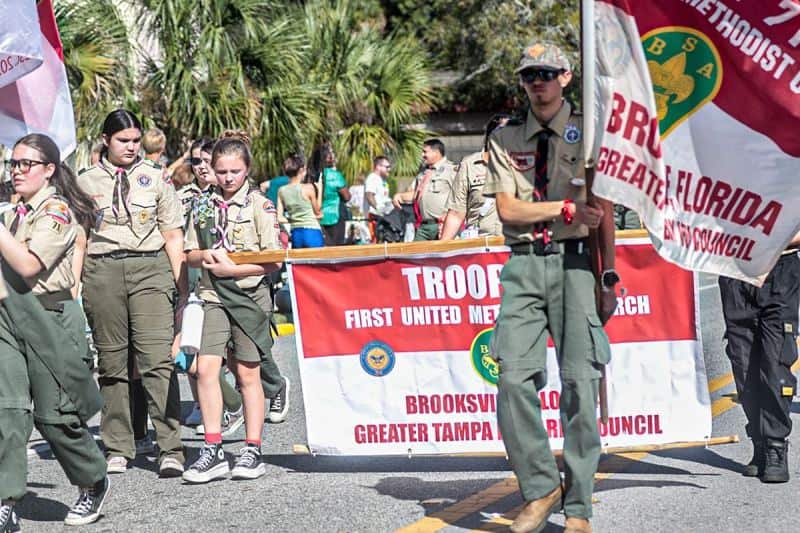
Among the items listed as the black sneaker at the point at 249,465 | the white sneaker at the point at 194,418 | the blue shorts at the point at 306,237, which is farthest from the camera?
the blue shorts at the point at 306,237

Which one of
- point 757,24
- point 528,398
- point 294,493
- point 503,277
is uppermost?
point 757,24

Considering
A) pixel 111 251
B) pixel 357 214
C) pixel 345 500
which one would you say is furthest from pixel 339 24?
pixel 345 500

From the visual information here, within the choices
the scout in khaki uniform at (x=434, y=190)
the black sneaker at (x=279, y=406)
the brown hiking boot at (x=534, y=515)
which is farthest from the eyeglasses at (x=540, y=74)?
the scout in khaki uniform at (x=434, y=190)

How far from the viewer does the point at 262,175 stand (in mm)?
20141

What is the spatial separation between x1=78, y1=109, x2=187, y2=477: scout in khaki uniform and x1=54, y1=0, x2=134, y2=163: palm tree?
8783 mm

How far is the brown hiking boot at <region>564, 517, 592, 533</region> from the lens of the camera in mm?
5684

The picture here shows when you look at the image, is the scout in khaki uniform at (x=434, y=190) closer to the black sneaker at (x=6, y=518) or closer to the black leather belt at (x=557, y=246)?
the black leather belt at (x=557, y=246)

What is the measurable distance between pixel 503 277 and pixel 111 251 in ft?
9.24

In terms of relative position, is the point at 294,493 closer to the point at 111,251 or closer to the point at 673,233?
the point at 111,251

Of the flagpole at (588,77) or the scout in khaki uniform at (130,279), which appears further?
the scout in khaki uniform at (130,279)

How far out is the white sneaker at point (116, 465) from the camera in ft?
25.6

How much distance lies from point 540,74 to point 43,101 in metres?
3.43

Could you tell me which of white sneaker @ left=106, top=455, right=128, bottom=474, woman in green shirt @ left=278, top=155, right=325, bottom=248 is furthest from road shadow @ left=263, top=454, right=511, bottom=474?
woman in green shirt @ left=278, top=155, right=325, bottom=248

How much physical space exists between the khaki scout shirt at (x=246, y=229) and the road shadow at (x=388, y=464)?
1.09 meters
